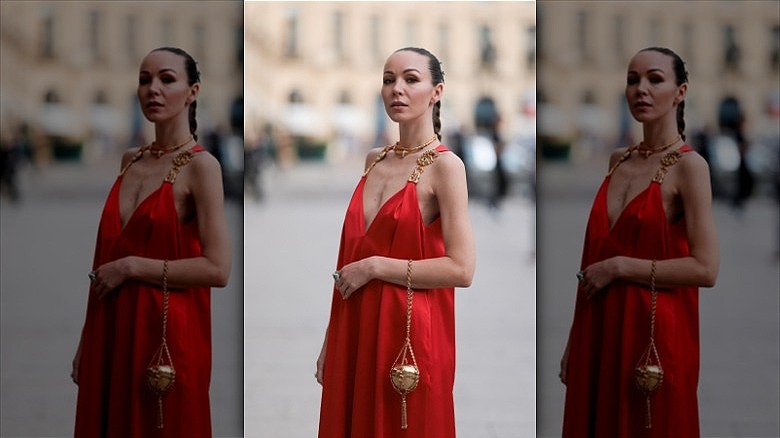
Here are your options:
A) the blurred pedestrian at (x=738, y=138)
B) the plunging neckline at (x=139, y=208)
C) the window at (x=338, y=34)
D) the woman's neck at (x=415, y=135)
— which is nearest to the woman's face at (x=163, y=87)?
the plunging neckline at (x=139, y=208)

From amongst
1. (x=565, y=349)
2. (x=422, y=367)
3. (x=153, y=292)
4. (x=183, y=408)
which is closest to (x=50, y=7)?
(x=153, y=292)

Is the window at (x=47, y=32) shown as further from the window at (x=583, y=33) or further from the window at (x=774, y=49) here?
the window at (x=774, y=49)

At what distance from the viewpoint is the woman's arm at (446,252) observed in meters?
3.53

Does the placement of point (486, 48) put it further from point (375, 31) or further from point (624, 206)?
point (624, 206)

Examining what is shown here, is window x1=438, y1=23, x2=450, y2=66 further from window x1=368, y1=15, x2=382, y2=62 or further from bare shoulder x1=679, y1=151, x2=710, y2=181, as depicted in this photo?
bare shoulder x1=679, y1=151, x2=710, y2=181

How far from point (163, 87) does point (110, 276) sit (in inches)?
26.5

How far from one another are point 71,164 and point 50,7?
62 centimetres

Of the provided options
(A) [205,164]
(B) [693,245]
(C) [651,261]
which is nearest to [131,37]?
(A) [205,164]

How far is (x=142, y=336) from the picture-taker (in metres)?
3.76

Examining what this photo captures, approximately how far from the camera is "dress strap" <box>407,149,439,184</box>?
11.7 feet

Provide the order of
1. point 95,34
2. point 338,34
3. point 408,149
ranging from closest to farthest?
point 408,149 < point 95,34 < point 338,34

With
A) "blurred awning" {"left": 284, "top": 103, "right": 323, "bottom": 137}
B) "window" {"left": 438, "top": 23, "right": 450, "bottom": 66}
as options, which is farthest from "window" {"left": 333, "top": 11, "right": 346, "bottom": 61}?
"blurred awning" {"left": 284, "top": 103, "right": 323, "bottom": 137}

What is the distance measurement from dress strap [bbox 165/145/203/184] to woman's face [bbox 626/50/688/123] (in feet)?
5.00

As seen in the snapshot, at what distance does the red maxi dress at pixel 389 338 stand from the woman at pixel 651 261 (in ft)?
1.80
